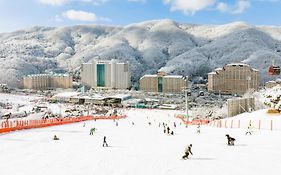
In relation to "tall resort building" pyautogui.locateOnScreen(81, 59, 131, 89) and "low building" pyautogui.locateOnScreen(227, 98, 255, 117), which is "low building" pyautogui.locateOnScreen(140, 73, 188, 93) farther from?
"low building" pyautogui.locateOnScreen(227, 98, 255, 117)

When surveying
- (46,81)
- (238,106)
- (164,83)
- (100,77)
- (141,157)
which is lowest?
(141,157)

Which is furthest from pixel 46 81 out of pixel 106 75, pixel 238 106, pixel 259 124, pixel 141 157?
pixel 141 157

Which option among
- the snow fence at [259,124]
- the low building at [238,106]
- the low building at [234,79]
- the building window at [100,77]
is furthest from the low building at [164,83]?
the snow fence at [259,124]

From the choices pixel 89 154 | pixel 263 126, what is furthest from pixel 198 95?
pixel 89 154

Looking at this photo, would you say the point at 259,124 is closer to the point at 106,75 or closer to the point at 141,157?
the point at 141,157

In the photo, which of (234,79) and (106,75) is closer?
(234,79)

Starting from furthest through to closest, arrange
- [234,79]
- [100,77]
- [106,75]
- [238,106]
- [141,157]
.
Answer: [100,77] < [106,75] < [234,79] < [238,106] < [141,157]

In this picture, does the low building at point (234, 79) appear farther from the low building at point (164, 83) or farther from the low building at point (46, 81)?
the low building at point (46, 81)
